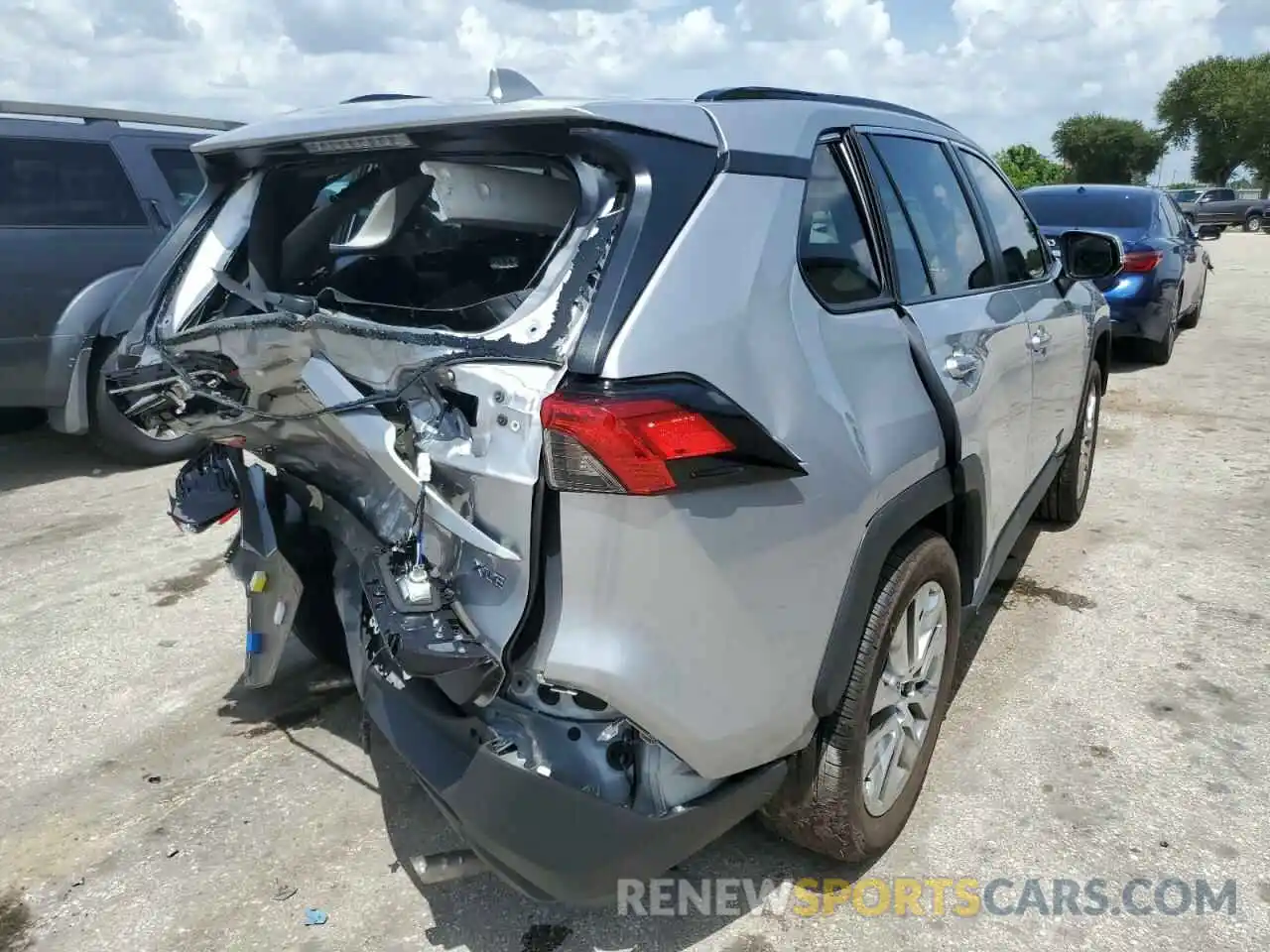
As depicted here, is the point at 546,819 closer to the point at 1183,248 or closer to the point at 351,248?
the point at 351,248

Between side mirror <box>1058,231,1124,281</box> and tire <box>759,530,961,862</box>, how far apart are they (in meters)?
2.33

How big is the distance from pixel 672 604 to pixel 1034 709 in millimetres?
2054

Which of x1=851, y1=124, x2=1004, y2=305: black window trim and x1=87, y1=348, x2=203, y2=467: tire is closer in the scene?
x1=851, y1=124, x2=1004, y2=305: black window trim

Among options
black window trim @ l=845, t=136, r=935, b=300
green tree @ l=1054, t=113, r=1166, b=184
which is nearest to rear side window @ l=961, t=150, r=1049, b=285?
black window trim @ l=845, t=136, r=935, b=300

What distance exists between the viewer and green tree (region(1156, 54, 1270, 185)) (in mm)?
47969

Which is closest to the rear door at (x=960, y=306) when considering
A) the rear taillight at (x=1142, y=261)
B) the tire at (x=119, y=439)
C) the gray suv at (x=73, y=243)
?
the gray suv at (x=73, y=243)

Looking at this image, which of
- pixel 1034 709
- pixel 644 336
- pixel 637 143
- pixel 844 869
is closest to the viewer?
pixel 644 336

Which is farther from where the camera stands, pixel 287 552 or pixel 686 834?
pixel 287 552

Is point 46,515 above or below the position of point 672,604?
below

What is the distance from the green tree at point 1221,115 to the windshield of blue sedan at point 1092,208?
47343 millimetres

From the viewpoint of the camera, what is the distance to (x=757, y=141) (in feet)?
7.18

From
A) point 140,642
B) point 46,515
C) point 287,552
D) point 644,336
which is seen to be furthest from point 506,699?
point 46,515

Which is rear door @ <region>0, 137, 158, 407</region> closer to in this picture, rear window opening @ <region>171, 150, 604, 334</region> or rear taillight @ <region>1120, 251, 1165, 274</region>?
rear window opening @ <region>171, 150, 604, 334</region>

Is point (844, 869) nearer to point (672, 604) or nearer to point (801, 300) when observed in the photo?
point (672, 604)
